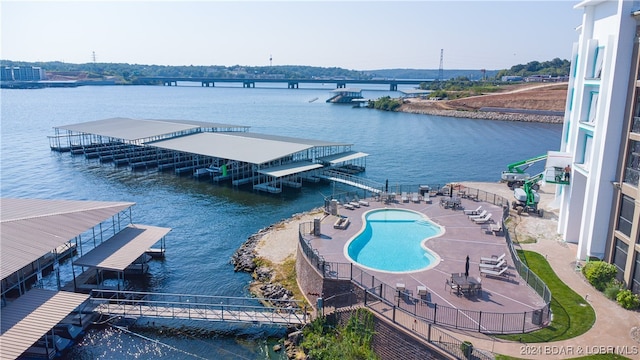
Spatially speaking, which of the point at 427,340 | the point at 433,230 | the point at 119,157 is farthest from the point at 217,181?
the point at 427,340

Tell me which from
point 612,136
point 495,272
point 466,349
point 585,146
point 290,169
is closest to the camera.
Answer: point 466,349

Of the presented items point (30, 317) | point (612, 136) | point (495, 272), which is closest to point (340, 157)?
point (495, 272)

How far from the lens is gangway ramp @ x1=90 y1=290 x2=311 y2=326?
88.5 ft

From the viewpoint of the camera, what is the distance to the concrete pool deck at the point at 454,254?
23.9m

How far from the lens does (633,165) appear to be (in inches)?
1025

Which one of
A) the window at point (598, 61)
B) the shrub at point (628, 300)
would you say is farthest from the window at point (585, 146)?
the shrub at point (628, 300)

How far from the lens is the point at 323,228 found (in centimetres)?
3494

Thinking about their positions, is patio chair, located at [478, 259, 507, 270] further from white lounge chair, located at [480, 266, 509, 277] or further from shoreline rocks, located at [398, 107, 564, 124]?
shoreline rocks, located at [398, 107, 564, 124]

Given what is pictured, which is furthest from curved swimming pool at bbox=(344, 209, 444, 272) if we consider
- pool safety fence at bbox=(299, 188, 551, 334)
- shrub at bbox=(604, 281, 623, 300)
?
shrub at bbox=(604, 281, 623, 300)

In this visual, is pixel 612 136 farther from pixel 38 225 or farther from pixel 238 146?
pixel 238 146

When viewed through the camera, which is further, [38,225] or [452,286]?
[38,225]

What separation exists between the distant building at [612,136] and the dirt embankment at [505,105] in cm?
11194

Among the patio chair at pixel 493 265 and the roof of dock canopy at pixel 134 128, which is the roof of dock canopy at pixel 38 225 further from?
the roof of dock canopy at pixel 134 128

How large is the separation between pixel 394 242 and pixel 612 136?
15.1m
